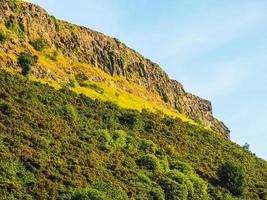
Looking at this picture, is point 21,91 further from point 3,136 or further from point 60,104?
point 3,136

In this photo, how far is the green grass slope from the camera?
69.8 meters

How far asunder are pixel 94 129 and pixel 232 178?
24604mm

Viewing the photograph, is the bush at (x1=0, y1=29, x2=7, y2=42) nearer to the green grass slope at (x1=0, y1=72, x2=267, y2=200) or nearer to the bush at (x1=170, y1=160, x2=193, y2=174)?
the green grass slope at (x1=0, y1=72, x2=267, y2=200)

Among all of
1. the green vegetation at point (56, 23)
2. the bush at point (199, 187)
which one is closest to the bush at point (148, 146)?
the bush at point (199, 187)

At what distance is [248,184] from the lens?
102m

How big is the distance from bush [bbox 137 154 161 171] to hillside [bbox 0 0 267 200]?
217 millimetres

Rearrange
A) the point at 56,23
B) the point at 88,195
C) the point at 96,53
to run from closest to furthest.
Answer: the point at 88,195
the point at 56,23
the point at 96,53

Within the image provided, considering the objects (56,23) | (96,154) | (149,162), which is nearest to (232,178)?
(149,162)

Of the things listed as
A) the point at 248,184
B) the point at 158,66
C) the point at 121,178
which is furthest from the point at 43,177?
the point at 158,66

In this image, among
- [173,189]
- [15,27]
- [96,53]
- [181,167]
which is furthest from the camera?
[96,53]

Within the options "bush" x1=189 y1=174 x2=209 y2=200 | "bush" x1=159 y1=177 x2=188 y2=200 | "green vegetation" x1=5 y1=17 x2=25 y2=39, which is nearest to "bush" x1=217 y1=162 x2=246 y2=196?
"bush" x1=189 y1=174 x2=209 y2=200

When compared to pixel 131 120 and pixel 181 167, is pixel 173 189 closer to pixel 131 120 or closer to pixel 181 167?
pixel 181 167

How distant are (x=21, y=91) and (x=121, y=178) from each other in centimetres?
Result: 2248

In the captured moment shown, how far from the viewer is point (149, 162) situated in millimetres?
90062
